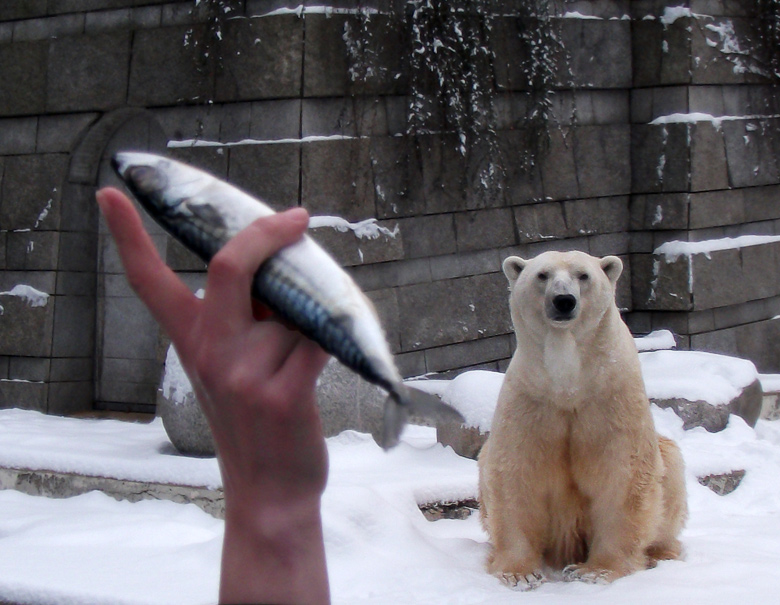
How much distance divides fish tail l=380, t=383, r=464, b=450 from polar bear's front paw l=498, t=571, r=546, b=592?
2.38 meters

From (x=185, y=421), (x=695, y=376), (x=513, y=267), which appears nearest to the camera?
(x=513, y=267)

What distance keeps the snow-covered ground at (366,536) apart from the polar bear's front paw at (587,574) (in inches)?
1.8

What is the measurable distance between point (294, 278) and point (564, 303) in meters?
2.25

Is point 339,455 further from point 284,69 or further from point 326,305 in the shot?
point 326,305

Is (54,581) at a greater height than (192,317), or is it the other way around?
(192,317)

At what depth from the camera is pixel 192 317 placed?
38.4 inches

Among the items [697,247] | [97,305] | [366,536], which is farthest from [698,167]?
[366,536]

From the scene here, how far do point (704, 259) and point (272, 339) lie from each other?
685 cm

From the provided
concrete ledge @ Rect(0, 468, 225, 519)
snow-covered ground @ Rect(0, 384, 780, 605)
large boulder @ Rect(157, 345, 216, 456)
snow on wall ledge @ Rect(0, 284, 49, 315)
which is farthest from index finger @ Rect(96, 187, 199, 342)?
snow on wall ledge @ Rect(0, 284, 49, 315)

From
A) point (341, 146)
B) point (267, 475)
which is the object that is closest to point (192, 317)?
point (267, 475)

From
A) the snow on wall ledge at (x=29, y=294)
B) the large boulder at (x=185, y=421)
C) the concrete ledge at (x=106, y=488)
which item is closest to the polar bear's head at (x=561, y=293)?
the concrete ledge at (x=106, y=488)

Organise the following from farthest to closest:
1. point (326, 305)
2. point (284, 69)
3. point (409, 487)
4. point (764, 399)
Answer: point (764, 399), point (284, 69), point (409, 487), point (326, 305)

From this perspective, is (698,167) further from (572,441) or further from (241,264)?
(241,264)

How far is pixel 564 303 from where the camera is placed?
10.2 feet
